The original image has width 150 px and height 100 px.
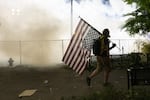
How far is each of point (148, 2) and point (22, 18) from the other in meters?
22.5

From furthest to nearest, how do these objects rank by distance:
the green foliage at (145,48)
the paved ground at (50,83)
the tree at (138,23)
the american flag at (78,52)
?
the green foliage at (145,48)
the tree at (138,23)
the american flag at (78,52)
the paved ground at (50,83)

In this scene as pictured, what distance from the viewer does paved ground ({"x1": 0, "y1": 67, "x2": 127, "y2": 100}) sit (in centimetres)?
1493

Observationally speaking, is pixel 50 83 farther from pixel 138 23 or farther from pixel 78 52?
pixel 138 23

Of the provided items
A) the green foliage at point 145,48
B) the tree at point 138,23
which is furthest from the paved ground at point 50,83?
the green foliage at point 145,48

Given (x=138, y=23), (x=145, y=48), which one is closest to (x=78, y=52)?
(x=138, y=23)

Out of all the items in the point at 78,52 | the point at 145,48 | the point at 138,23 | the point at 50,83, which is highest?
the point at 138,23

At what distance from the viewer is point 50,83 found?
701 inches

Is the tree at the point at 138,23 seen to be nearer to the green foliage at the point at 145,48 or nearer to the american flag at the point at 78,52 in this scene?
the green foliage at the point at 145,48

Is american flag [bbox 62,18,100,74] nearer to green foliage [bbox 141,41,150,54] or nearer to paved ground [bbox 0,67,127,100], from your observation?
paved ground [bbox 0,67,127,100]

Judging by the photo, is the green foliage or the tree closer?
the tree

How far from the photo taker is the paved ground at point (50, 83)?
14929mm

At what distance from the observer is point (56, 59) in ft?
105

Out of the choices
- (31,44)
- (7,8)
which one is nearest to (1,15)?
(7,8)

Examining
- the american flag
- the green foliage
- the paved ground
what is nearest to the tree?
the green foliage
